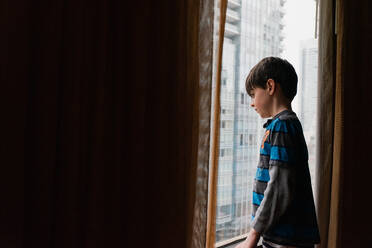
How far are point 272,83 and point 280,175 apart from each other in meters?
0.35

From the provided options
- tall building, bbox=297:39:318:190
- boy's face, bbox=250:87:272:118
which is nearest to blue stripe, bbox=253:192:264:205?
boy's face, bbox=250:87:272:118

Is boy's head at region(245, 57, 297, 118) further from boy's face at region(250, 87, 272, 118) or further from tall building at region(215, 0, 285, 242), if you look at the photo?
tall building at region(215, 0, 285, 242)

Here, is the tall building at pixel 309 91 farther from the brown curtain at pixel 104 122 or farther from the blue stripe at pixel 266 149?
the brown curtain at pixel 104 122

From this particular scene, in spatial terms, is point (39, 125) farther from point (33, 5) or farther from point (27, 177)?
point (33, 5)

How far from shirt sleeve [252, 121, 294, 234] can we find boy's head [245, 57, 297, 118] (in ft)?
0.67

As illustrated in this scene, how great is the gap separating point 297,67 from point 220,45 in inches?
31.8

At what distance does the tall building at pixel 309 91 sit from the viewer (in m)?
1.52

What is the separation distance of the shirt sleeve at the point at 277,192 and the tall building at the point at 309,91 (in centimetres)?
78

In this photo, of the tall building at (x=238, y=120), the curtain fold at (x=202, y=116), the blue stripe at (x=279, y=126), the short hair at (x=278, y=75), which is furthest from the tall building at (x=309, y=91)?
the curtain fold at (x=202, y=116)

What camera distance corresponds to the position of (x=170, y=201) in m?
0.77

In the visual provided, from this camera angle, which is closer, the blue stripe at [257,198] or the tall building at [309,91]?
the blue stripe at [257,198]

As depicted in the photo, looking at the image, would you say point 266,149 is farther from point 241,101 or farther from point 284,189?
point 241,101

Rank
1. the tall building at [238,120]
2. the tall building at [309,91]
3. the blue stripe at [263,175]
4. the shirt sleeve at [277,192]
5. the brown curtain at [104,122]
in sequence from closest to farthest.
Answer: the brown curtain at [104,122], the shirt sleeve at [277,192], the blue stripe at [263,175], the tall building at [238,120], the tall building at [309,91]

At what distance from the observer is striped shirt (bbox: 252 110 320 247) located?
0.83 meters
